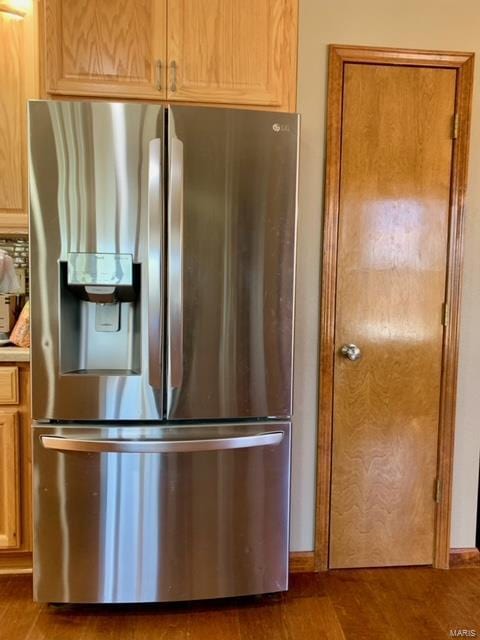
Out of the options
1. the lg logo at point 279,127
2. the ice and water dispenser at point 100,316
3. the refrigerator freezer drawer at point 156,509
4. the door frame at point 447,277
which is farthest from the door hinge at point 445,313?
the ice and water dispenser at point 100,316

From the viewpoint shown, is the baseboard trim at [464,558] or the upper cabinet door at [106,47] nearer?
the upper cabinet door at [106,47]

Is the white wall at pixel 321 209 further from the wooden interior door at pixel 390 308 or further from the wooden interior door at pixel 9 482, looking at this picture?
the wooden interior door at pixel 9 482

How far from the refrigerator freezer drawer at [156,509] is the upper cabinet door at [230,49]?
1242mm

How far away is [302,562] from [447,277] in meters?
1.38

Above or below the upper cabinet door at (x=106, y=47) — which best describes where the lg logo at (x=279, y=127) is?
below

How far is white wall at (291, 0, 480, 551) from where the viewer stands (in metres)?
1.86

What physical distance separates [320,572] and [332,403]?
0.74 metres

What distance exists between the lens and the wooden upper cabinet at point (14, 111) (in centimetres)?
182

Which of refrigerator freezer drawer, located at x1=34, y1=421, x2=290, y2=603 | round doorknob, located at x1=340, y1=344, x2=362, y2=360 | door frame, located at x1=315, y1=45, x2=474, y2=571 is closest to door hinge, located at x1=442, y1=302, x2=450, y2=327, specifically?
door frame, located at x1=315, y1=45, x2=474, y2=571

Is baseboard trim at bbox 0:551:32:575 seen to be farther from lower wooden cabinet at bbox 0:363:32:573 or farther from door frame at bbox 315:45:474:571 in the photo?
door frame at bbox 315:45:474:571

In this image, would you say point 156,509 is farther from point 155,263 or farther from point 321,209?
point 321,209

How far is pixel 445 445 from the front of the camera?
2012 millimetres

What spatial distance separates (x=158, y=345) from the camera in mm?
1549

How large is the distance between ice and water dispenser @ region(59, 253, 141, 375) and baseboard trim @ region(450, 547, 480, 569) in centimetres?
165
